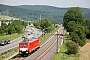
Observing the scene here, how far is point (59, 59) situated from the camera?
143 feet

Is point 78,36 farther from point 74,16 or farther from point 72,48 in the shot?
point 74,16

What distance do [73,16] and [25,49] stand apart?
65715 mm

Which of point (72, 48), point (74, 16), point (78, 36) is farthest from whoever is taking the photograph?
point (74, 16)

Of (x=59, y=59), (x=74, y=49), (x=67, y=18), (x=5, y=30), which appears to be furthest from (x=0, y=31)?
(x=59, y=59)

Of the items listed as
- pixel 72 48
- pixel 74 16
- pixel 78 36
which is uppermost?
pixel 74 16

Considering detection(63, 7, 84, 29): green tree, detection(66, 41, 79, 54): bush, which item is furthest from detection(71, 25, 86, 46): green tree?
detection(63, 7, 84, 29): green tree

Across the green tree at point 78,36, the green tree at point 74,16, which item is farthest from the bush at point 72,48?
the green tree at point 74,16

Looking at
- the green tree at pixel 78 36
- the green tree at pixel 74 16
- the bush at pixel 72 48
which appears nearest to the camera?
the bush at pixel 72 48

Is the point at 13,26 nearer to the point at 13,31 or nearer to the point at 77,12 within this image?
the point at 13,31

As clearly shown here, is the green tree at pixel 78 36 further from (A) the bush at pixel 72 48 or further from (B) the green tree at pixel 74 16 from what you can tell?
(B) the green tree at pixel 74 16

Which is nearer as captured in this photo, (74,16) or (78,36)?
(78,36)

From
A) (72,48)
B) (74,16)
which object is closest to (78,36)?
(72,48)

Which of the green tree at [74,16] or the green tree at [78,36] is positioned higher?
the green tree at [74,16]

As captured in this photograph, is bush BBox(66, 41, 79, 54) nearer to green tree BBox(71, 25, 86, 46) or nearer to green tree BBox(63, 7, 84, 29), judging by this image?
green tree BBox(71, 25, 86, 46)
